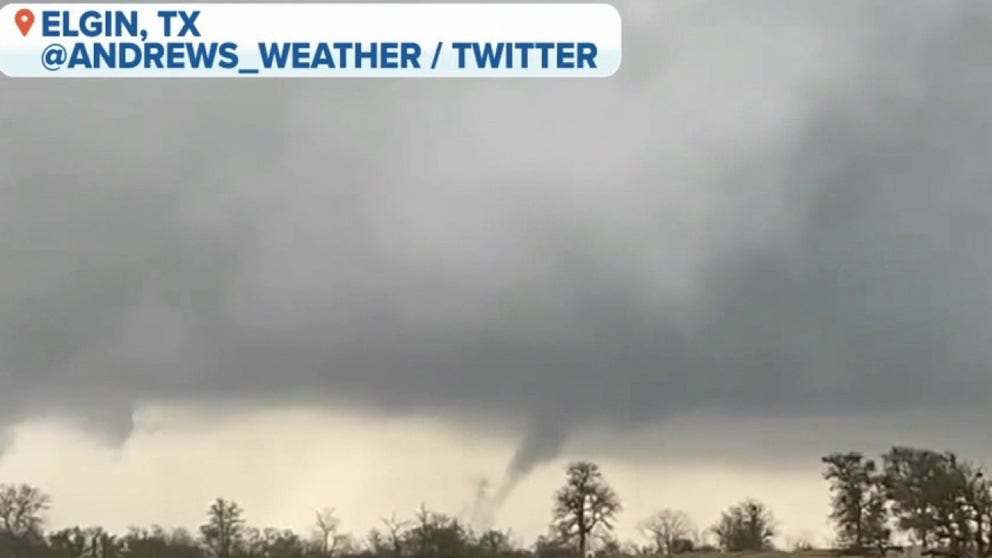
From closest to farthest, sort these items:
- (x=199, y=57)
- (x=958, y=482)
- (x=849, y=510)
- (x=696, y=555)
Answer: (x=199, y=57) < (x=958, y=482) < (x=849, y=510) < (x=696, y=555)

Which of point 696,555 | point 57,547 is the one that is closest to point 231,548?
point 57,547

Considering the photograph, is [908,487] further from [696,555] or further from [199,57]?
[199,57]

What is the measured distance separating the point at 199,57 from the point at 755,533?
265 ft

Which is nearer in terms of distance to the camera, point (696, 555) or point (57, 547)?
point (57, 547)

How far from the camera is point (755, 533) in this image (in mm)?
108938

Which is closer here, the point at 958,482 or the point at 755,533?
the point at 958,482

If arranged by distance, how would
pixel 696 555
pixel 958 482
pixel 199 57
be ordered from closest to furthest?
pixel 199 57 → pixel 958 482 → pixel 696 555

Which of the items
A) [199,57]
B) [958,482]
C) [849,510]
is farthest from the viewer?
[849,510]

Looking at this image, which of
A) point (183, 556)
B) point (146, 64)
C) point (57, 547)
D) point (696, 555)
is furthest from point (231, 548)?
point (146, 64)

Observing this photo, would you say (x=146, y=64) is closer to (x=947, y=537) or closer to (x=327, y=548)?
(x=327, y=548)

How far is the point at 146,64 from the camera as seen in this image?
4050 centimetres

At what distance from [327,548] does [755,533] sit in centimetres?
3825

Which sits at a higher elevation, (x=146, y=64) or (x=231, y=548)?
(x=146, y=64)

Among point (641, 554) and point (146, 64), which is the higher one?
point (146, 64)
